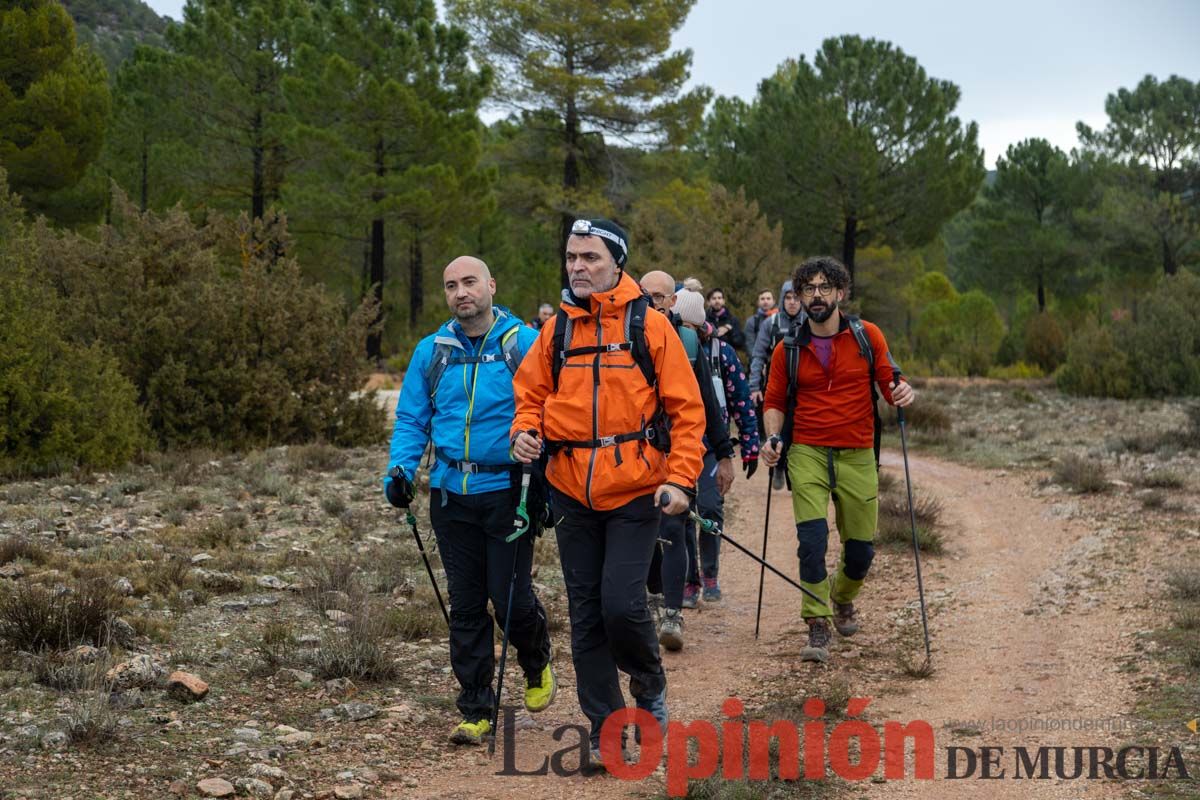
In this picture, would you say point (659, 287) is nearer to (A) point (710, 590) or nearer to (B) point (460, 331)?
(B) point (460, 331)

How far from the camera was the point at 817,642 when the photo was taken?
22.6 feet

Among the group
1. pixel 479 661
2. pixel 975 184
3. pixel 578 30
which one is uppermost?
pixel 578 30

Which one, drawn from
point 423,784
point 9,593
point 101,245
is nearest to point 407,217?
point 101,245

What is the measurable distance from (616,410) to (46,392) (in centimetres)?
899

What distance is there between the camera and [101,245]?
1424 centimetres

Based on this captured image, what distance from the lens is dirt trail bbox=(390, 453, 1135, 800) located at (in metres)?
4.95

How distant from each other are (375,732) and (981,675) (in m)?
3.36

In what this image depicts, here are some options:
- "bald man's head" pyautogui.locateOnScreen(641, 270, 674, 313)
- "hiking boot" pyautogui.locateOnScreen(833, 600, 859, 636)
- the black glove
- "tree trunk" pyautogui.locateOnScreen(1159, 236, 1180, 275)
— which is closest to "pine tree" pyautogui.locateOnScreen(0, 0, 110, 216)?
"bald man's head" pyautogui.locateOnScreen(641, 270, 674, 313)

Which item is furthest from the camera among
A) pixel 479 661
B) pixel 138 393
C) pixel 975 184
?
pixel 975 184

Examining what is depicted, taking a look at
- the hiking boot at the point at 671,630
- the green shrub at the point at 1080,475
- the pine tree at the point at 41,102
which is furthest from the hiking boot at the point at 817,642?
the pine tree at the point at 41,102

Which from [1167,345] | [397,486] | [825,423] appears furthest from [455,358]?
[1167,345]

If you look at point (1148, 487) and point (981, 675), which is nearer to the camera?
point (981, 675)

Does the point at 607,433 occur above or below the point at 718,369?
below

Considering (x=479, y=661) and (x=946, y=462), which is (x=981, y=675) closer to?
(x=479, y=661)
